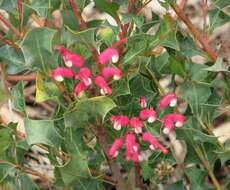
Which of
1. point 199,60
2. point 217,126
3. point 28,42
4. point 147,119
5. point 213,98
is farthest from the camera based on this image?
point 199,60

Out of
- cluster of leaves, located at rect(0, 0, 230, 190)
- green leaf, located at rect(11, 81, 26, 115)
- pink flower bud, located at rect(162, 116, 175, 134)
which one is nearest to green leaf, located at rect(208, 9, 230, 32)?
cluster of leaves, located at rect(0, 0, 230, 190)

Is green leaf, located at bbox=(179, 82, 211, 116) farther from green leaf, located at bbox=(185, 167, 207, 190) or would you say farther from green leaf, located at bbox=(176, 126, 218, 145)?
green leaf, located at bbox=(185, 167, 207, 190)

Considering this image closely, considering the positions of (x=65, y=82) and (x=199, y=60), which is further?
(x=199, y=60)

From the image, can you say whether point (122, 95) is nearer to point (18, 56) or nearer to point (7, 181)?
point (18, 56)

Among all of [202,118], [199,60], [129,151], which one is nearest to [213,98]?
[202,118]

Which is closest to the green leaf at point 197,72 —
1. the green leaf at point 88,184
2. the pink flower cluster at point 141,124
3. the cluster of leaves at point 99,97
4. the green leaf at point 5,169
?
the cluster of leaves at point 99,97

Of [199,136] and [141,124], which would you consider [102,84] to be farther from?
[199,136]
